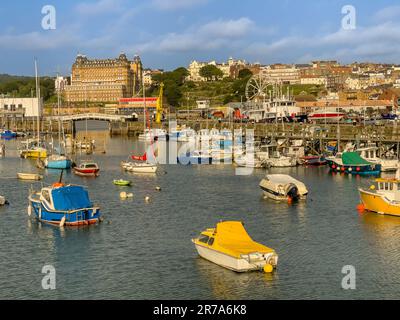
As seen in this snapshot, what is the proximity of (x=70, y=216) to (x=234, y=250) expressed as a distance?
996 centimetres

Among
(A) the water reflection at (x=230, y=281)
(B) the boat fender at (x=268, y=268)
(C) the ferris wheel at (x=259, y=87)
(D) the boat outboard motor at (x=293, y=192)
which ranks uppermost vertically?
(C) the ferris wheel at (x=259, y=87)

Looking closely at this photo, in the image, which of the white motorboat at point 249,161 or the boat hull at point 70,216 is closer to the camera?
the boat hull at point 70,216

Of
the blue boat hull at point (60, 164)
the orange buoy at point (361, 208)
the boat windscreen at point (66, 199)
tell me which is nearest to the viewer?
the boat windscreen at point (66, 199)

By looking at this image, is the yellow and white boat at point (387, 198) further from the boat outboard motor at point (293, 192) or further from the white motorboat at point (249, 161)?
the white motorboat at point (249, 161)

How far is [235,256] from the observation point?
23703 millimetres

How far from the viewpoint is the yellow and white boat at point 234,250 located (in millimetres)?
23739

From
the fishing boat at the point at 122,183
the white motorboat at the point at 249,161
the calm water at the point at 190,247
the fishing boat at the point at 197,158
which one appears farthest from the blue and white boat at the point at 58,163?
the white motorboat at the point at 249,161

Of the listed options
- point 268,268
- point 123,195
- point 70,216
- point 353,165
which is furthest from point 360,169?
point 268,268

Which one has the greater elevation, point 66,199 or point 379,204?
point 66,199

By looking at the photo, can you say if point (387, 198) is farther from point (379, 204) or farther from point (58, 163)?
point (58, 163)

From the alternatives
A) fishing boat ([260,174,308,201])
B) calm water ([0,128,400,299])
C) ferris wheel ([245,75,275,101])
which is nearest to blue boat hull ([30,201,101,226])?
calm water ([0,128,400,299])

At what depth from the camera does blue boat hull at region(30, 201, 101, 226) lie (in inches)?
1238

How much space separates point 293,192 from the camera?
38.5 m
